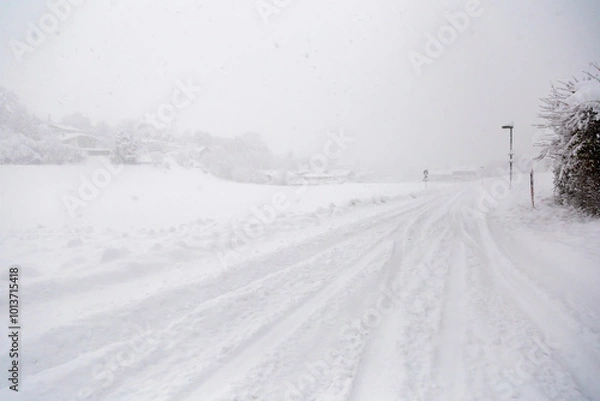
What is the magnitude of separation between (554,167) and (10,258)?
16817 millimetres

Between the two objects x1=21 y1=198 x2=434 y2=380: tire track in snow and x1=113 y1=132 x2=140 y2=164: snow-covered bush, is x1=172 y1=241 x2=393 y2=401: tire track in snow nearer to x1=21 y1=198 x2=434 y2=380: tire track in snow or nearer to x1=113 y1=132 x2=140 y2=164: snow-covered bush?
x1=21 y1=198 x2=434 y2=380: tire track in snow

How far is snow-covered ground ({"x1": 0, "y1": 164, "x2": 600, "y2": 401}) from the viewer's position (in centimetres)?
289

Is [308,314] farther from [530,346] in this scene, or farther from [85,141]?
[85,141]

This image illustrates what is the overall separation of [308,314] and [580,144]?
10.0 meters

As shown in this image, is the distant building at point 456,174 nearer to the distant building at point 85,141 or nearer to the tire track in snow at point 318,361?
the distant building at point 85,141

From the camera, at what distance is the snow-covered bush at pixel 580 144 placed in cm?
859

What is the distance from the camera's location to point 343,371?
9.94ft

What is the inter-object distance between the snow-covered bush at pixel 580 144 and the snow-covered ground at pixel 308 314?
1.36 metres

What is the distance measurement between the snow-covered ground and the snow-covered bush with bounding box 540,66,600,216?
1.36 meters

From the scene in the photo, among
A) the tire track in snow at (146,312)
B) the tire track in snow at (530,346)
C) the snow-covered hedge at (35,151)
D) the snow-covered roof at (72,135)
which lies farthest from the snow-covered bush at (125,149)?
the tire track in snow at (530,346)

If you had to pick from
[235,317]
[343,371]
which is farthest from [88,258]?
[343,371]

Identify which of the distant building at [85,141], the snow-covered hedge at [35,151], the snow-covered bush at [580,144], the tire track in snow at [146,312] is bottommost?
the tire track in snow at [146,312]

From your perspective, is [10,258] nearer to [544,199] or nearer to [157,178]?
[544,199]

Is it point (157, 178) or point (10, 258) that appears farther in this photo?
point (157, 178)
